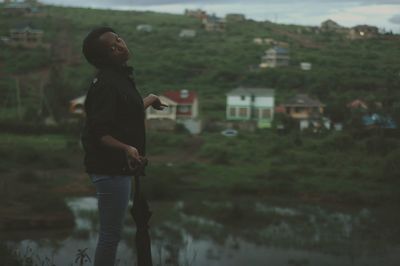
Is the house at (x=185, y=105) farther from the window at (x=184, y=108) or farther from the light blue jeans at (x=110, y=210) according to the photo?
the light blue jeans at (x=110, y=210)

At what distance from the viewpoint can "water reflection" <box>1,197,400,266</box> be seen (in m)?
8.57

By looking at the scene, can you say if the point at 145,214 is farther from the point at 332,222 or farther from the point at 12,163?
the point at 12,163

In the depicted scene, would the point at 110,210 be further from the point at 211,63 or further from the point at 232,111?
the point at 211,63

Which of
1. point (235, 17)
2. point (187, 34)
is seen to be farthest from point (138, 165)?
point (235, 17)

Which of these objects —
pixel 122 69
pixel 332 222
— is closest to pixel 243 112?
pixel 332 222

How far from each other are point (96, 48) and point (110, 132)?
0.30 m

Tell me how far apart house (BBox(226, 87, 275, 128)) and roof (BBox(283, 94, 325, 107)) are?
27.8 inches

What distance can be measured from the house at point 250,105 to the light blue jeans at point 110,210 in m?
22.5

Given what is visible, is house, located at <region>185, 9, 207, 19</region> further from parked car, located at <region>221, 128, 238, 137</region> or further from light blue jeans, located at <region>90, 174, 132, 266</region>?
light blue jeans, located at <region>90, 174, 132, 266</region>

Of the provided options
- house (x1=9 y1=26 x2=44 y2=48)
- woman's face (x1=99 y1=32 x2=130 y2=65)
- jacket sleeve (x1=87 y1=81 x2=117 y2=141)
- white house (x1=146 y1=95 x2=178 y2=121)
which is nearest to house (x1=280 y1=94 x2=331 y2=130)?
white house (x1=146 y1=95 x2=178 y2=121)

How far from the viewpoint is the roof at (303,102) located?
23609mm

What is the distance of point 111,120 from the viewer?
2006mm

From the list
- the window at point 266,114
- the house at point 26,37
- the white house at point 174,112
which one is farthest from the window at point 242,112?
the house at point 26,37

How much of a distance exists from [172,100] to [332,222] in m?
13.7
